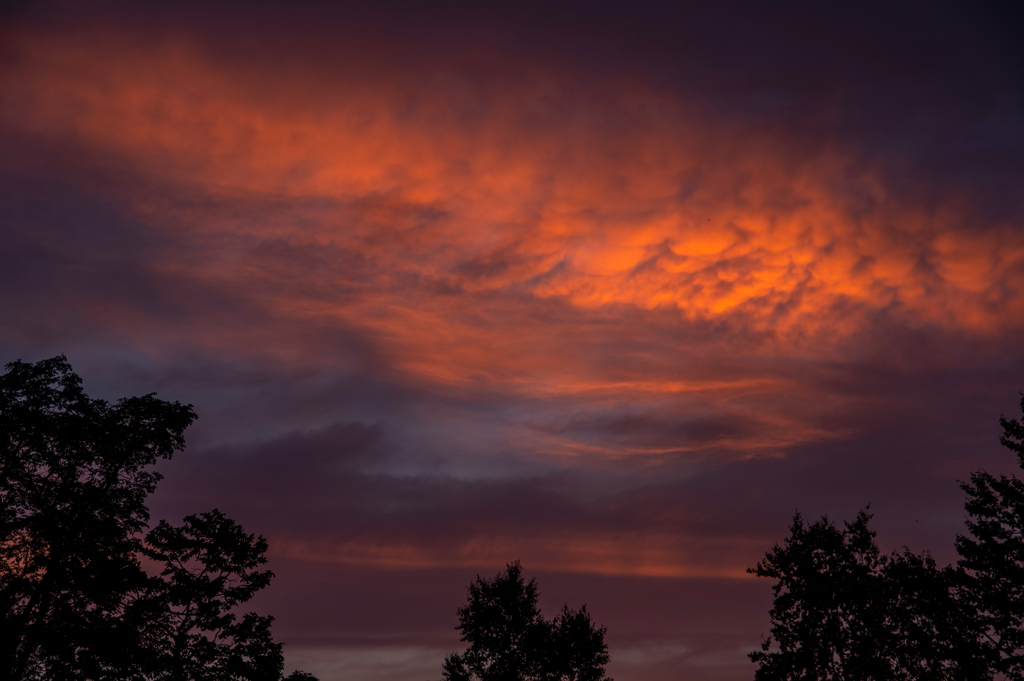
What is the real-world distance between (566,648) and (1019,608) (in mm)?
53761

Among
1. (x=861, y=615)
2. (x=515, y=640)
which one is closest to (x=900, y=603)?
(x=861, y=615)

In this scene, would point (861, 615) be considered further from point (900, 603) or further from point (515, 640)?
point (515, 640)

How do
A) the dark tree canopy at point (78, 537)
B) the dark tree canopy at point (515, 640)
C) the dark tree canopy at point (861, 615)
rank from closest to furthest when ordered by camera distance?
the dark tree canopy at point (78, 537), the dark tree canopy at point (861, 615), the dark tree canopy at point (515, 640)

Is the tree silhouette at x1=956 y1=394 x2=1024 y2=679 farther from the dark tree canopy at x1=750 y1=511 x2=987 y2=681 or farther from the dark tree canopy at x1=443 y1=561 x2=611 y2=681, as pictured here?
the dark tree canopy at x1=443 y1=561 x2=611 y2=681

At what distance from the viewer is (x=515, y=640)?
281ft

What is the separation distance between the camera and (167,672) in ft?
152

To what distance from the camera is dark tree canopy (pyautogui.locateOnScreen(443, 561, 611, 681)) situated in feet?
276

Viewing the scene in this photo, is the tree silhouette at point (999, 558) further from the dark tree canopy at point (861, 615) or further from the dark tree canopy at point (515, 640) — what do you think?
the dark tree canopy at point (515, 640)

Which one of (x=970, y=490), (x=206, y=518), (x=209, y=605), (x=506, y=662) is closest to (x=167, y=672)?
(x=209, y=605)

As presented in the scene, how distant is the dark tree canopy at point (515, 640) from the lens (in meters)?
84.2

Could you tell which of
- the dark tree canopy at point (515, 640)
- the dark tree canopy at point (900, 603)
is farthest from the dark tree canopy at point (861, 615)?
the dark tree canopy at point (515, 640)

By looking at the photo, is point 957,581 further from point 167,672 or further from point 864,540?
point 167,672

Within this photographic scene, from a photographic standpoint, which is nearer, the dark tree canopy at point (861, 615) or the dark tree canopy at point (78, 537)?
the dark tree canopy at point (78, 537)

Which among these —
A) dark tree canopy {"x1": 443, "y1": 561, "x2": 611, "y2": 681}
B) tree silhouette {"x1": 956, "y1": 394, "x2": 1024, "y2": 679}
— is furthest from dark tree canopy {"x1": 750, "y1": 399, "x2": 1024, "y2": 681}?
dark tree canopy {"x1": 443, "y1": 561, "x2": 611, "y2": 681}
